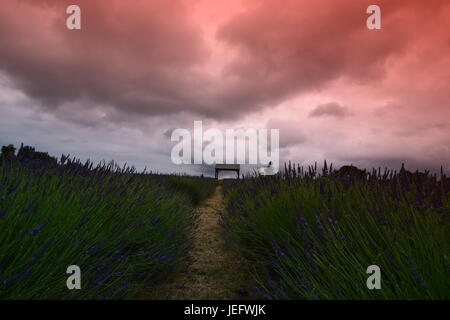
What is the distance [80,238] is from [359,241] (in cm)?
180

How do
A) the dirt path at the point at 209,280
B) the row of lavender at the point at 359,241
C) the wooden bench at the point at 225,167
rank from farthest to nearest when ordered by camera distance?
the wooden bench at the point at 225,167, the dirt path at the point at 209,280, the row of lavender at the point at 359,241

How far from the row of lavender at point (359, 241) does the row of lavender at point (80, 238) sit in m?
0.94

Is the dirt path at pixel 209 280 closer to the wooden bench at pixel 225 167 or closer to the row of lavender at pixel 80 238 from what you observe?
the row of lavender at pixel 80 238

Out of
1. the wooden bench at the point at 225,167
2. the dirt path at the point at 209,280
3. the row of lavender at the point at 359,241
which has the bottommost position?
the dirt path at the point at 209,280

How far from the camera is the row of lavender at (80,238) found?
132cm

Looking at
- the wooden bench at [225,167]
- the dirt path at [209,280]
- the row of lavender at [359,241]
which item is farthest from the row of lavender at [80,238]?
the wooden bench at [225,167]

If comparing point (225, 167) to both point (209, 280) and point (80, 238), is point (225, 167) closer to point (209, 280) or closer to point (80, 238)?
point (209, 280)

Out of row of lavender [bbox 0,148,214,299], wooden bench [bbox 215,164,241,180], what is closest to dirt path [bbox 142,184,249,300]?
row of lavender [bbox 0,148,214,299]

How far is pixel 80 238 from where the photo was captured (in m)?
1.73
